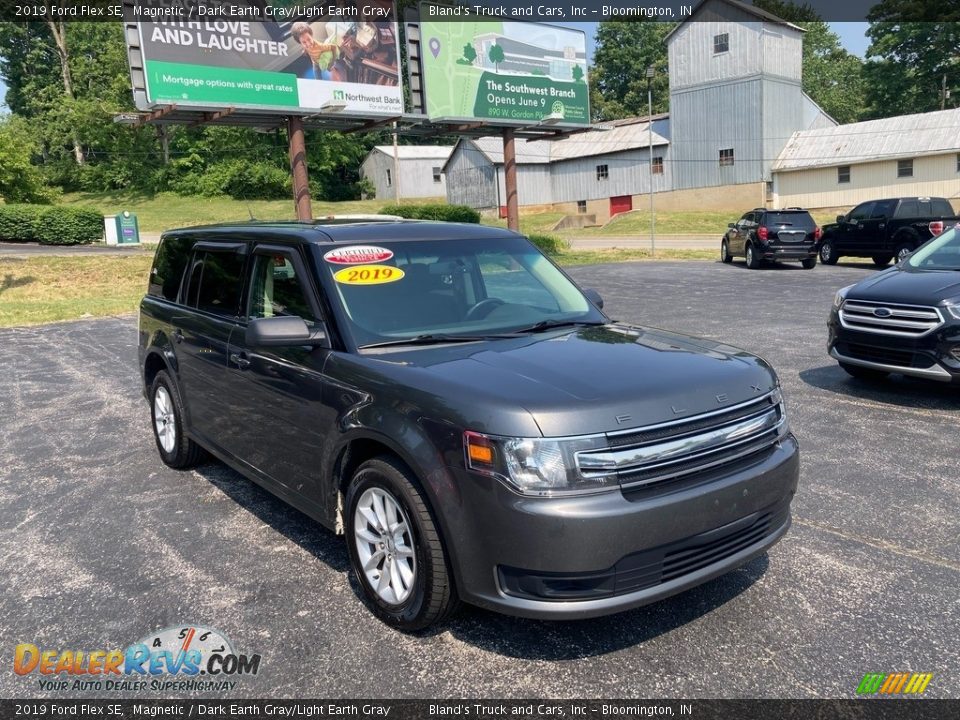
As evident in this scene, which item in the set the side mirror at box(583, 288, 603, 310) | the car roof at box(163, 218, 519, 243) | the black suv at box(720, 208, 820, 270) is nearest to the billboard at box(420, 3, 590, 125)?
the black suv at box(720, 208, 820, 270)

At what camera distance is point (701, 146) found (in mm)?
48500

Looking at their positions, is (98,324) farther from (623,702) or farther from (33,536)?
(623,702)

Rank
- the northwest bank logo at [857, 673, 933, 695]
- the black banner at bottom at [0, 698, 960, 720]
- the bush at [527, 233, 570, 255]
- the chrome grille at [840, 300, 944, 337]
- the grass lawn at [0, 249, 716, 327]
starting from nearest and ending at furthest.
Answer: the black banner at bottom at [0, 698, 960, 720] → the northwest bank logo at [857, 673, 933, 695] → the chrome grille at [840, 300, 944, 337] → the grass lawn at [0, 249, 716, 327] → the bush at [527, 233, 570, 255]

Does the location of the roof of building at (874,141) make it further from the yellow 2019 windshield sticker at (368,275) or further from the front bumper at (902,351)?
the yellow 2019 windshield sticker at (368,275)

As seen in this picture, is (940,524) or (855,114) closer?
(940,524)

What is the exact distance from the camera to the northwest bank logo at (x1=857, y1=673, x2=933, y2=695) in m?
2.99

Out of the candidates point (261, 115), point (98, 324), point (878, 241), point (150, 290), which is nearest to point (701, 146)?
point (878, 241)

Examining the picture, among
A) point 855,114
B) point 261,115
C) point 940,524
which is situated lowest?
point 940,524

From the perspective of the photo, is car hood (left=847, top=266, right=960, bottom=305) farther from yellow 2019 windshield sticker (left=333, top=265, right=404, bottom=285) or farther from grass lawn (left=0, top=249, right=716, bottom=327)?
grass lawn (left=0, top=249, right=716, bottom=327)

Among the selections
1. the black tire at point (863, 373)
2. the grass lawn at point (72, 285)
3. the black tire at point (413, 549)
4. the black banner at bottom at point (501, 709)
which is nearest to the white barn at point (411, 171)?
the grass lawn at point (72, 285)

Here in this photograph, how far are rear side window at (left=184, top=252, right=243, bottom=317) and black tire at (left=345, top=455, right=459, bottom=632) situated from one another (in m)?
1.90

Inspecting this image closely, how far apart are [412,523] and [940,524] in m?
3.22

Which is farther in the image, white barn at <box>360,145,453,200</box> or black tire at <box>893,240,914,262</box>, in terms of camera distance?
white barn at <box>360,145,453,200</box>

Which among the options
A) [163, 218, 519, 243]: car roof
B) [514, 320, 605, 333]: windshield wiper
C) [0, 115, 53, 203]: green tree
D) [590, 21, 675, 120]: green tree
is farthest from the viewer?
[590, 21, 675, 120]: green tree
